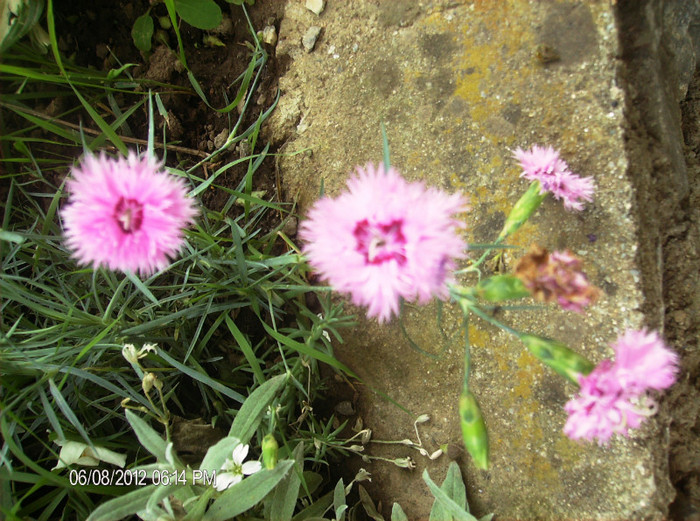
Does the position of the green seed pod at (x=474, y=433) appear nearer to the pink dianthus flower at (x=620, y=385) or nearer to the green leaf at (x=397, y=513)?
the pink dianthus flower at (x=620, y=385)

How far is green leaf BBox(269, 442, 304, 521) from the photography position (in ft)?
4.42

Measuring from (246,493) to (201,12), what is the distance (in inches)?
60.6

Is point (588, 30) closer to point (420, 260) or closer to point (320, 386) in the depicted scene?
point (420, 260)

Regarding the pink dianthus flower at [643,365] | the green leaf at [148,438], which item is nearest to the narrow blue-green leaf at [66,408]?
the green leaf at [148,438]

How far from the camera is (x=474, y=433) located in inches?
40.8

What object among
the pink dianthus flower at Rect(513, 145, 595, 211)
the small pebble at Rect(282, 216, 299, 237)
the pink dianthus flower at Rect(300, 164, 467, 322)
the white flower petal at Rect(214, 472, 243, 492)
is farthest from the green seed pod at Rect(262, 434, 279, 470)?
the pink dianthus flower at Rect(513, 145, 595, 211)

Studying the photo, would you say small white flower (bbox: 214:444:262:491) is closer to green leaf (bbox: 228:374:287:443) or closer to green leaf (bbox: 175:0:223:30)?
green leaf (bbox: 228:374:287:443)

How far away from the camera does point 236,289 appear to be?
1494mm

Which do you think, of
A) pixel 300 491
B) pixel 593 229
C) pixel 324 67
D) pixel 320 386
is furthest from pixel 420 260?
pixel 324 67

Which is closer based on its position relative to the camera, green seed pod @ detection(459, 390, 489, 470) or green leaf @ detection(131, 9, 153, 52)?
green seed pod @ detection(459, 390, 489, 470)

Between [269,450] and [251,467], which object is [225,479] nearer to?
[251,467]


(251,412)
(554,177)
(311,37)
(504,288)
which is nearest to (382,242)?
(504,288)

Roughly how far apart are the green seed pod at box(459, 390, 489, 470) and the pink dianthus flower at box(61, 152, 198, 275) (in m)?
0.66

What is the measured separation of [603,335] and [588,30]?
2.60 ft
